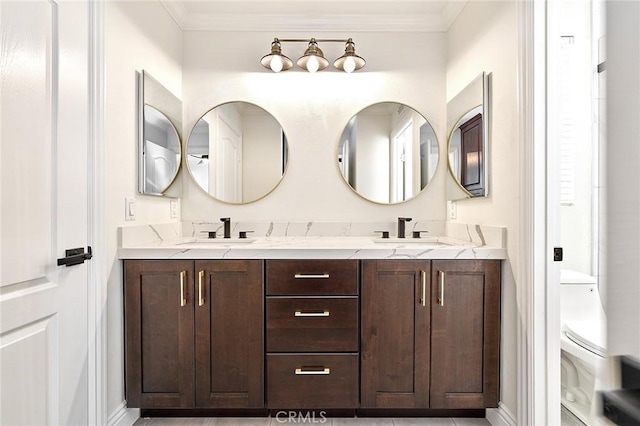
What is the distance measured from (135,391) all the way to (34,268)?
0.87m

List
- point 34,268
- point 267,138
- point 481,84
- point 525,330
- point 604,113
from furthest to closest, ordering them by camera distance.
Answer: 1. point 267,138
2. point 481,84
3. point 525,330
4. point 34,268
5. point 604,113

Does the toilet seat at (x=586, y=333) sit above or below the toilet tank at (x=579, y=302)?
below

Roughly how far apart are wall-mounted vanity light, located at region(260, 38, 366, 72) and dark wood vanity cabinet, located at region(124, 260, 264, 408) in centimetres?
132

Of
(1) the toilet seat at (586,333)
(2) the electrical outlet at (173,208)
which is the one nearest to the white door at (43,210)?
(2) the electrical outlet at (173,208)

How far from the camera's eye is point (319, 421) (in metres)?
1.93

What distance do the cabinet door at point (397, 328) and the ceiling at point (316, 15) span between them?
1.62m

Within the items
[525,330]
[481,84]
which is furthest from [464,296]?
[481,84]

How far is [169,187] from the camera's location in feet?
7.69

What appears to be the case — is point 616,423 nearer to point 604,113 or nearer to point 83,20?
point 604,113

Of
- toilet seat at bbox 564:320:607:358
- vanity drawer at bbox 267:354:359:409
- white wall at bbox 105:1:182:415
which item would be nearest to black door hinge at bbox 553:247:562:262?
toilet seat at bbox 564:320:607:358

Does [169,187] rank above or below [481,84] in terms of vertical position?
below

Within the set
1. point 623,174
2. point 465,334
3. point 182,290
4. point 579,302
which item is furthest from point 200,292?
point 579,302

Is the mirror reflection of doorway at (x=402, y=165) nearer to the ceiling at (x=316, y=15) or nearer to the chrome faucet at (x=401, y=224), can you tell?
the chrome faucet at (x=401, y=224)

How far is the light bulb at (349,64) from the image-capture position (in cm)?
239
